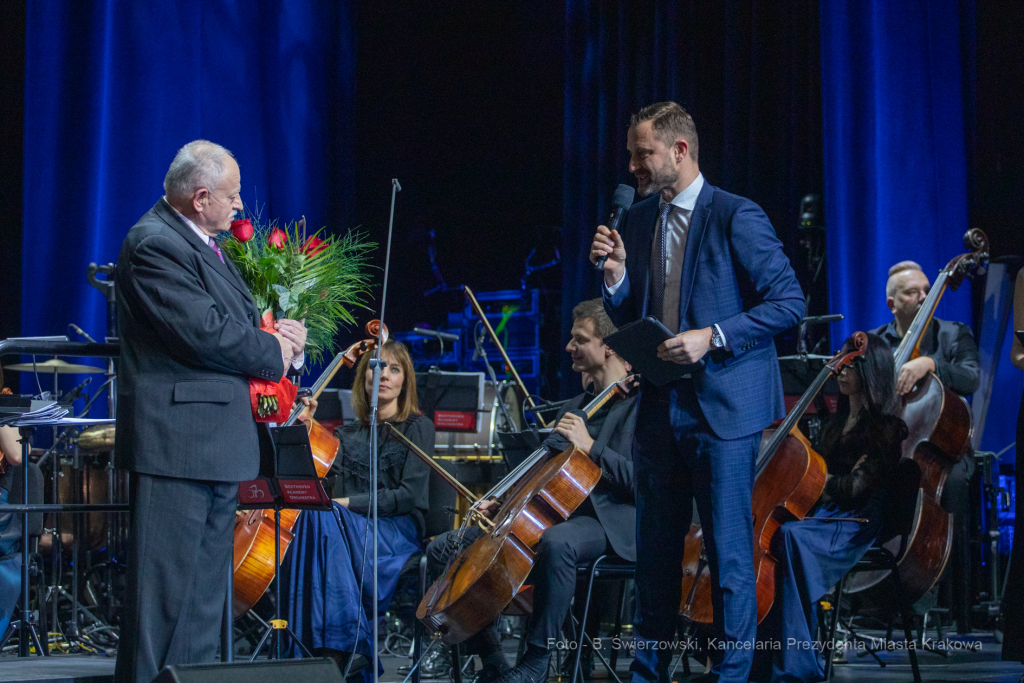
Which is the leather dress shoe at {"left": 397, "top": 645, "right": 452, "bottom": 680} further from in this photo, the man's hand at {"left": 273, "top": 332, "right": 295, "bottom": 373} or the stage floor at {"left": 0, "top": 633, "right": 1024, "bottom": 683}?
the man's hand at {"left": 273, "top": 332, "right": 295, "bottom": 373}

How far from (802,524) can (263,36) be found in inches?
206

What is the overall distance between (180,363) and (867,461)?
2470mm

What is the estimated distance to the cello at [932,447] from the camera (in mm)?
3656

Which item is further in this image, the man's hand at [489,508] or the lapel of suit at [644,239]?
the man's hand at [489,508]

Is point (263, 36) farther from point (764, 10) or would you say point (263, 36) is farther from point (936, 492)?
point (936, 492)

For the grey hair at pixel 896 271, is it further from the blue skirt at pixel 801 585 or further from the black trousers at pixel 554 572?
the black trousers at pixel 554 572

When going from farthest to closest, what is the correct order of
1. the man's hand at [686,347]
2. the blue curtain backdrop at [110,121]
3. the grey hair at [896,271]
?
the blue curtain backdrop at [110,121], the grey hair at [896,271], the man's hand at [686,347]

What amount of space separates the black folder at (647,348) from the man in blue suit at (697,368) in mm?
33

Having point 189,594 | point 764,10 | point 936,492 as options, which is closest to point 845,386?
point 936,492

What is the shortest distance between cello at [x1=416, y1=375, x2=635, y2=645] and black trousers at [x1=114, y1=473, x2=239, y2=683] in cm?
81

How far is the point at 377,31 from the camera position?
738cm

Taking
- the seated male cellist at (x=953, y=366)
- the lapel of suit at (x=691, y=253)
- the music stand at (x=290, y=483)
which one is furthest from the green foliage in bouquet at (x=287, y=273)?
the seated male cellist at (x=953, y=366)

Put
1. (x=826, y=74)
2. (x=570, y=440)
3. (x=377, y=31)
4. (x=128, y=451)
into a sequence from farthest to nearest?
1. (x=377, y=31)
2. (x=826, y=74)
3. (x=570, y=440)
4. (x=128, y=451)

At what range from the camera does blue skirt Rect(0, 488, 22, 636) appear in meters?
3.90
